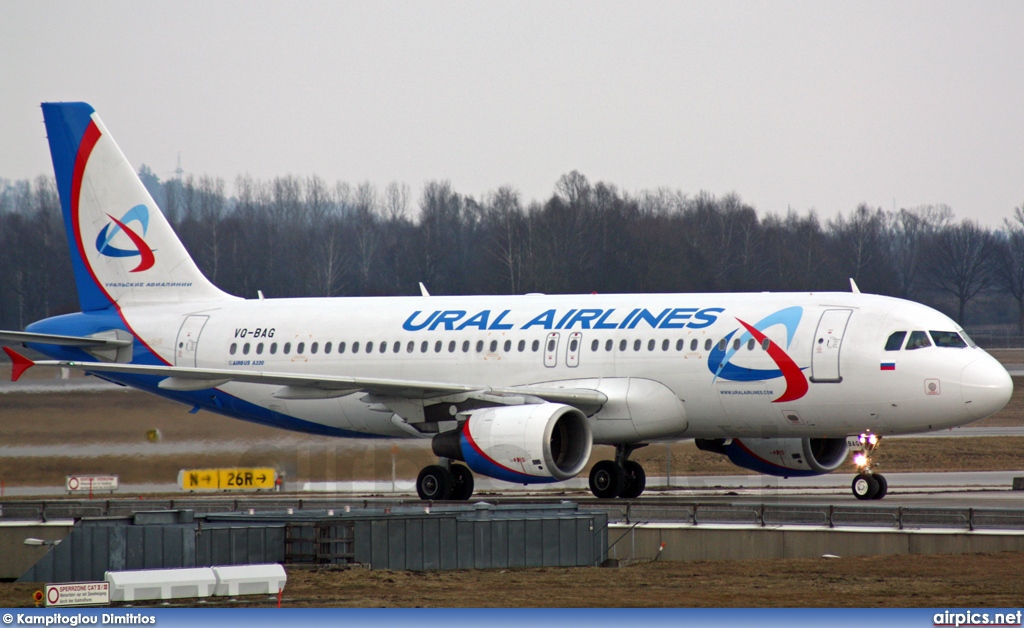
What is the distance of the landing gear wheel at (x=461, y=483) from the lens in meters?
29.7

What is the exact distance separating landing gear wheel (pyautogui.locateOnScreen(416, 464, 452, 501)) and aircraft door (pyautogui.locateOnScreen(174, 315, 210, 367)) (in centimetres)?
706

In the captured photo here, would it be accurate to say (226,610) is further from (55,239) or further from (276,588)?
(55,239)

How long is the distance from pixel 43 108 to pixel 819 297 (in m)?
19.6

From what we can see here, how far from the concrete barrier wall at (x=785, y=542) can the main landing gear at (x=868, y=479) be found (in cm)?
539

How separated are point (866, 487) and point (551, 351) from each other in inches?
269

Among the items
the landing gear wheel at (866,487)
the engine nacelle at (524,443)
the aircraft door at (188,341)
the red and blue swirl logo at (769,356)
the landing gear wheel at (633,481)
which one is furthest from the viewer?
the aircraft door at (188,341)

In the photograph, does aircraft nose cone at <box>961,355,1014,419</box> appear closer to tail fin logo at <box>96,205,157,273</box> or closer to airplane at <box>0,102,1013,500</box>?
airplane at <box>0,102,1013,500</box>

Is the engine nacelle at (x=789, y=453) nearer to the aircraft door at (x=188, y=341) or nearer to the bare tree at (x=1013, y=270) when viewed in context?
the aircraft door at (x=188, y=341)

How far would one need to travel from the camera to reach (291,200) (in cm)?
10088

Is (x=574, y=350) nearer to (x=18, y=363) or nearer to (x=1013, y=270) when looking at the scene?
(x=18, y=363)

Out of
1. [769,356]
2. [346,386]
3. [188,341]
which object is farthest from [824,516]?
[188,341]

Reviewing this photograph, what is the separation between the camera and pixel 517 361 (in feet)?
98.0

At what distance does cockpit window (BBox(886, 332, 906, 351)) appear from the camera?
26392mm

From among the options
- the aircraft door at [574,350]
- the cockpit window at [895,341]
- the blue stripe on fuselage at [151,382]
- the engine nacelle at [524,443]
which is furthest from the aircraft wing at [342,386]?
the cockpit window at [895,341]
